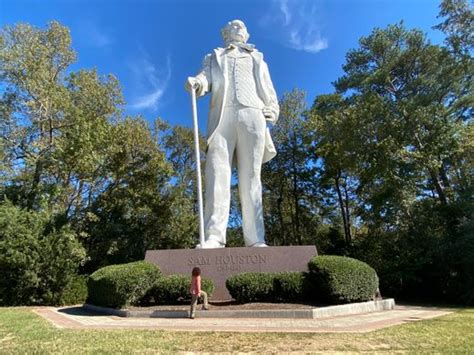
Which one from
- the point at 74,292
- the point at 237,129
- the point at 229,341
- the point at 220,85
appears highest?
the point at 220,85

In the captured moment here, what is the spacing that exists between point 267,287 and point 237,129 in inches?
184

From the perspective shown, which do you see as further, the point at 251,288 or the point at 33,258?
the point at 33,258

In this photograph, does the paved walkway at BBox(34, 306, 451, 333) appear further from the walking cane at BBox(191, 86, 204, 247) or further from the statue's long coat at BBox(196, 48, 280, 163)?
the statue's long coat at BBox(196, 48, 280, 163)

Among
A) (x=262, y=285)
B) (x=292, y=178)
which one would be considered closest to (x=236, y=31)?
(x=262, y=285)

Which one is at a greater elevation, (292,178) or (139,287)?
(292,178)

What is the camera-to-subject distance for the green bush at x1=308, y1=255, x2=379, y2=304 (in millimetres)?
8734

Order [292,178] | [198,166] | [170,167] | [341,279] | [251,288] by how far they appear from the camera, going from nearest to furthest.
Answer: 1. [341,279]
2. [251,288]
3. [198,166]
4. [170,167]
5. [292,178]

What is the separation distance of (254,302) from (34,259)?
341 inches

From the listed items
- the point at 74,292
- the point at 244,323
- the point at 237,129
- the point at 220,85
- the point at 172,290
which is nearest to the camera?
the point at 244,323

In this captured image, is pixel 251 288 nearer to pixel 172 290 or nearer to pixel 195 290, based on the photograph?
pixel 195 290

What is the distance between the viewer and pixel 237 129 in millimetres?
11812

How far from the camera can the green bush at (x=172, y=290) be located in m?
9.10

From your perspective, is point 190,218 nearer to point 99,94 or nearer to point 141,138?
point 141,138

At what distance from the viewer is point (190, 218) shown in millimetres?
22359
